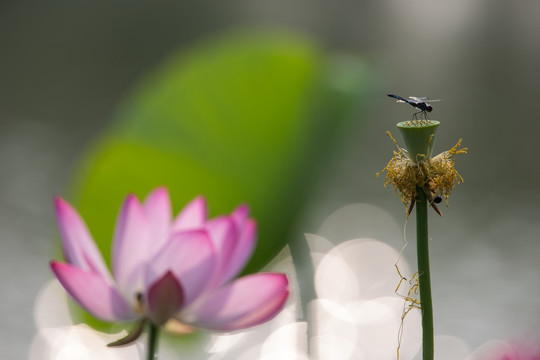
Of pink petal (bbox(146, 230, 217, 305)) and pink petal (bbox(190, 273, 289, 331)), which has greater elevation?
pink petal (bbox(146, 230, 217, 305))

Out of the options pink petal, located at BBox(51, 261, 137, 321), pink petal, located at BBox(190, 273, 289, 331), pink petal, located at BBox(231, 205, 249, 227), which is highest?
pink petal, located at BBox(231, 205, 249, 227)

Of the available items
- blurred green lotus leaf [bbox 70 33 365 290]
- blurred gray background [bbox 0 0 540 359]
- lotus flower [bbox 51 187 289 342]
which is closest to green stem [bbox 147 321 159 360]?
lotus flower [bbox 51 187 289 342]

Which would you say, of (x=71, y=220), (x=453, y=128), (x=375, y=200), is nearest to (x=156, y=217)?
(x=71, y=220)

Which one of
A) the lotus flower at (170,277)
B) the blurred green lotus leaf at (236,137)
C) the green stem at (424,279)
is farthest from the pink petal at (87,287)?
the blurred green lotus leaf at (236,137)

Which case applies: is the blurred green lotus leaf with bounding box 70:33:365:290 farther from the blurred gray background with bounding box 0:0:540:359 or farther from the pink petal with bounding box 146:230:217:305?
the pink petal with bounding box 146:230:217:305

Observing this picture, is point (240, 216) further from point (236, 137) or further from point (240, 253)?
point (236, 137)

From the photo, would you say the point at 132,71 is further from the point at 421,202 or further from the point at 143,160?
the point at 421,202

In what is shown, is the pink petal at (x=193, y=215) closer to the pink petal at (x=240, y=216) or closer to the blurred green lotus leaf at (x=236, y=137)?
the pink petal at (x=240, y=216)
